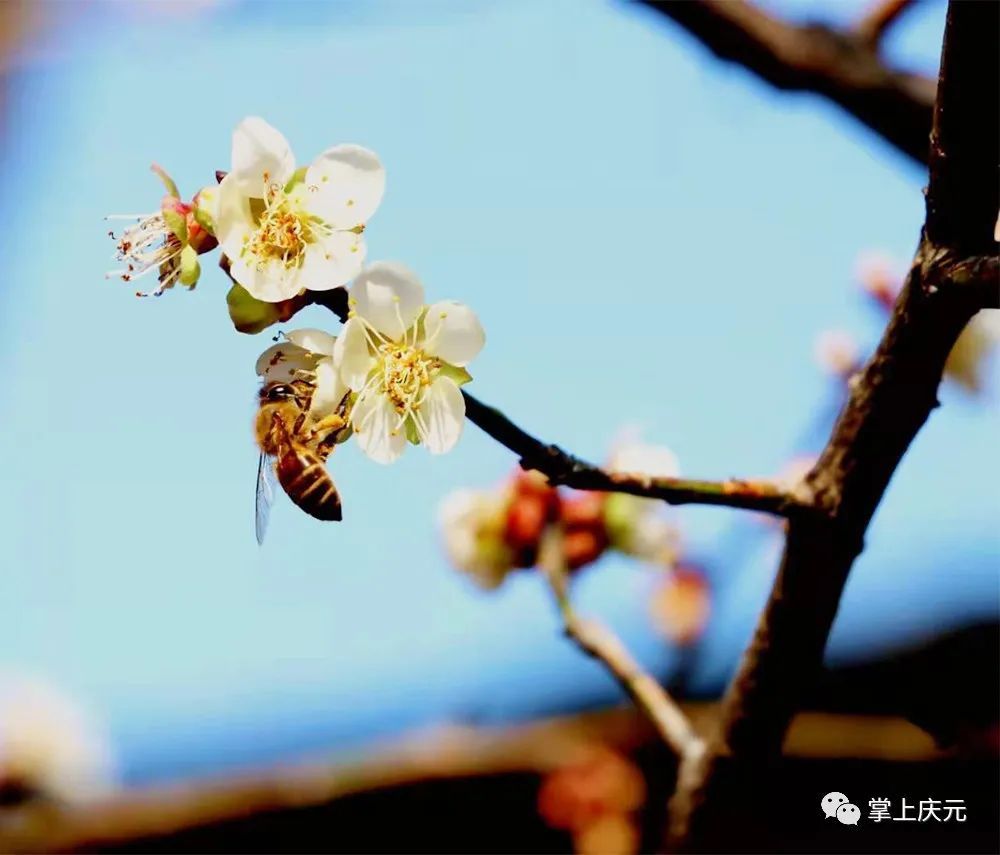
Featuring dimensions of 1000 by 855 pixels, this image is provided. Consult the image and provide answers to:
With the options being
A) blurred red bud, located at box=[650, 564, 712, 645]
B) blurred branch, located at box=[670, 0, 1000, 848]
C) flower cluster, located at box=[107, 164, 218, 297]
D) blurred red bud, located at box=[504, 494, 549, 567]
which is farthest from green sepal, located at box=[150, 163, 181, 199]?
blurred red bud, located at box=[650, 564, 712, 645]

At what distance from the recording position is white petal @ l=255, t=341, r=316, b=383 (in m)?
0.89

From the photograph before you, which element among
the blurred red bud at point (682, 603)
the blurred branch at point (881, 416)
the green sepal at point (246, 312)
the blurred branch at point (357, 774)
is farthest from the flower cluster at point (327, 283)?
the blurred red bud at point (682, 603)


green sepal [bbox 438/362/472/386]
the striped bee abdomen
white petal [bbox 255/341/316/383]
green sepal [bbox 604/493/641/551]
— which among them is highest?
green sepal [bbox 604/493/641/551]

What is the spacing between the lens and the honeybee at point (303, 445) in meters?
0.92

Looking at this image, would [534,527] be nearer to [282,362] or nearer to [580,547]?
[580,547]

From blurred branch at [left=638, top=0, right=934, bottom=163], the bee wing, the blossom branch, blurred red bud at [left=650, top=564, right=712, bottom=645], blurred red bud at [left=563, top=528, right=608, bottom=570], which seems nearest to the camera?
the bee wing

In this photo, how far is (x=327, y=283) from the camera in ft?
2.82

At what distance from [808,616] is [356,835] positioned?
1258 mm

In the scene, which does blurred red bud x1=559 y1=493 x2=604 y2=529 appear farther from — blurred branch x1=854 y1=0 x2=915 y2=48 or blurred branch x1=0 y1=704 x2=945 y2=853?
blurred branch x1=854 y1=0 x2=915 y2=48

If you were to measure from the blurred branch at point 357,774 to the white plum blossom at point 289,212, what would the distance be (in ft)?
3.76

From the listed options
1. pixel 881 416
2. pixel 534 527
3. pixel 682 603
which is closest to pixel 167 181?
pixel 881 416

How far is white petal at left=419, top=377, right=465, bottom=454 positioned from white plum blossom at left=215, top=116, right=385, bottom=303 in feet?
0.37

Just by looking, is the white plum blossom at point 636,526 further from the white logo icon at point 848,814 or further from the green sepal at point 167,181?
the green sepal at point 167,181

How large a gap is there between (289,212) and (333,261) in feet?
0.26
